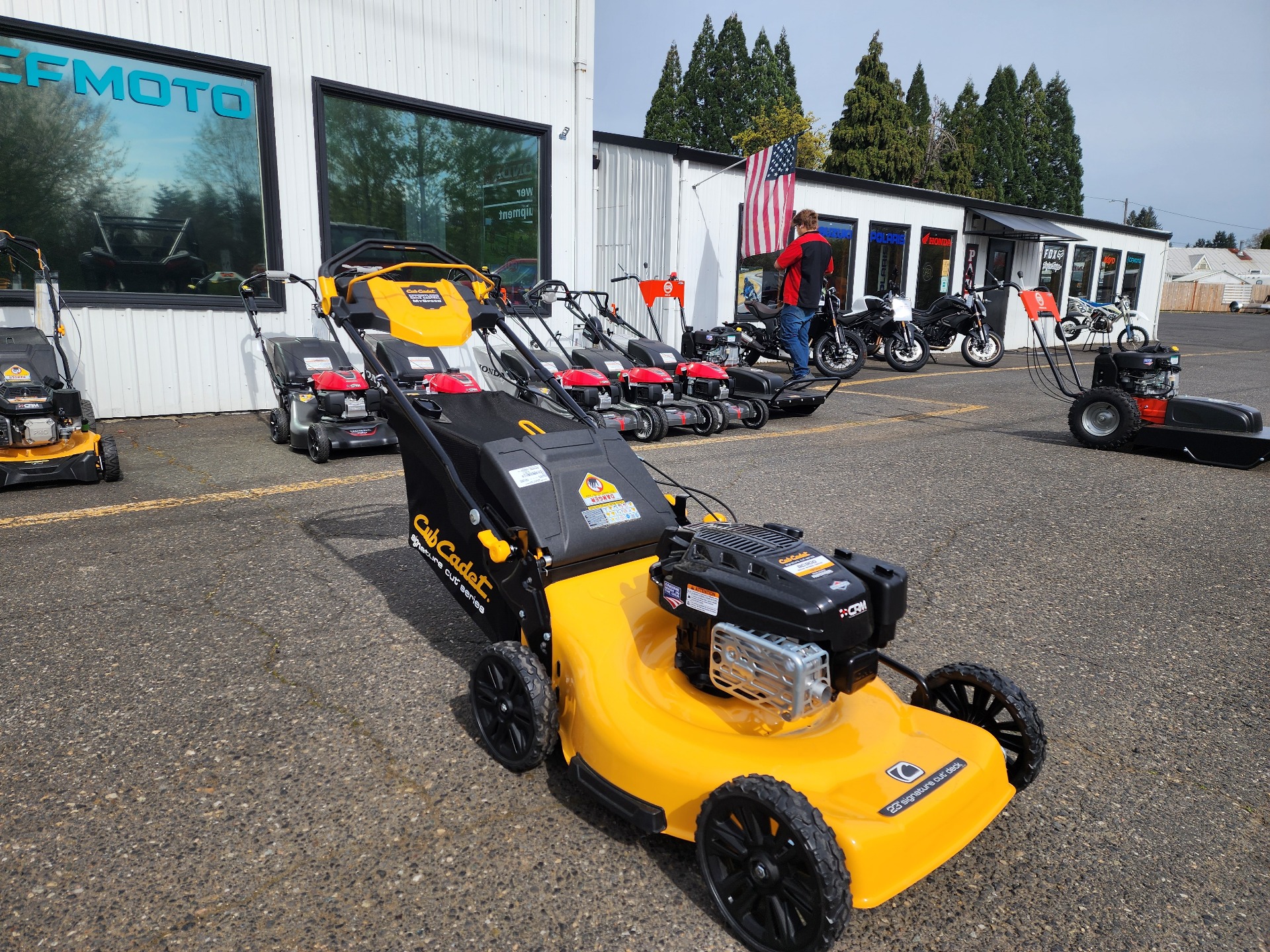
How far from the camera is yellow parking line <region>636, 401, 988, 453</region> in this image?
714 cm

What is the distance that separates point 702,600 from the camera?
199 cm

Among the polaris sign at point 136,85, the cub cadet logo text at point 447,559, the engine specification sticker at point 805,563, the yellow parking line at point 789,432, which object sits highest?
the polaris sign at point 136,85

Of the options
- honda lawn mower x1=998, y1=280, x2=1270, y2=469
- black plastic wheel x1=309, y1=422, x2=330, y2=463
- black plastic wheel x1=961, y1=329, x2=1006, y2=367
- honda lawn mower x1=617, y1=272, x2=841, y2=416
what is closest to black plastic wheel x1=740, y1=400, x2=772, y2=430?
honda lawn mower x1=617, y1=272, x2=841, y2=416

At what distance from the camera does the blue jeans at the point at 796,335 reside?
9.32 m

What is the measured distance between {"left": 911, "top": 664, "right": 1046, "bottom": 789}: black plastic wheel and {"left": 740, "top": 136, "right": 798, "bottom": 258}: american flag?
10797 millimetres

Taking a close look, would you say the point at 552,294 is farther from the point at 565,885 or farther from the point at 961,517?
the point at 565,885

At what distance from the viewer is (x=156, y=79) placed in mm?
7578

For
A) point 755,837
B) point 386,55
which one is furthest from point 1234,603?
point 386,55

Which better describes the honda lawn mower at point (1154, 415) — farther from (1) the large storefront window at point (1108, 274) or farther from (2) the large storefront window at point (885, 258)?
(1) the large storefront window at point (1108, 274)

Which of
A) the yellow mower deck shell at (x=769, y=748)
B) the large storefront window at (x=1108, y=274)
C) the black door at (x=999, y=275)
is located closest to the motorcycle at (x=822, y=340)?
the black door at (x=999, y=275)

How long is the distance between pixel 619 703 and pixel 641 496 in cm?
80

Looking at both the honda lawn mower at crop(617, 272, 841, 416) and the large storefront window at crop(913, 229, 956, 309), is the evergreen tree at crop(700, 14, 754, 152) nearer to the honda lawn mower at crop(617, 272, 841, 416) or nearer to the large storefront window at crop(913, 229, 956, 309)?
the large storefront window at crop(913, 229, 956, 309)

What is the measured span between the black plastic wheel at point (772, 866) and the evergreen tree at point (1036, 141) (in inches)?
1977

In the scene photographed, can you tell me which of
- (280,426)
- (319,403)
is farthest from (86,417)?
(319,403)
